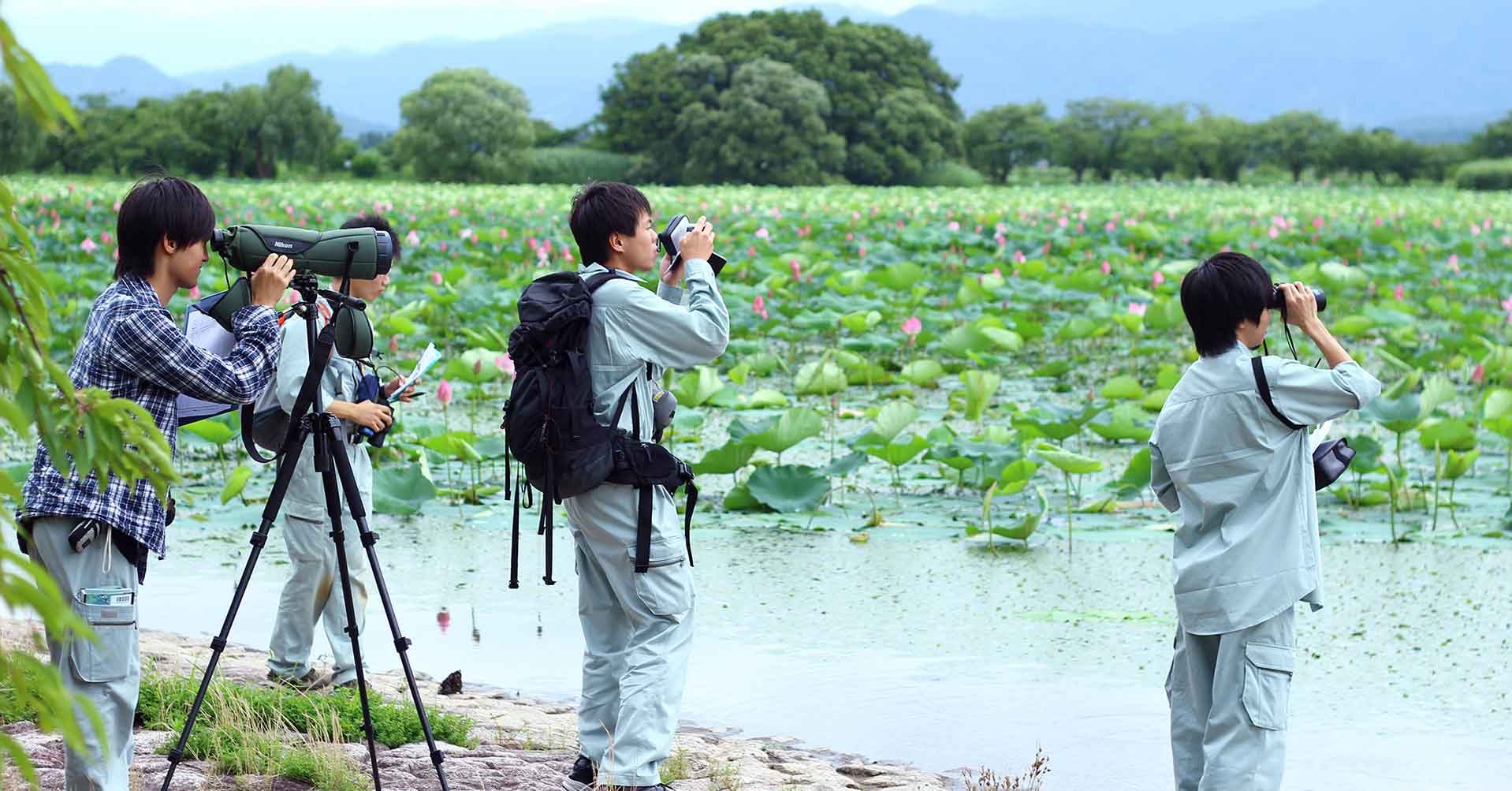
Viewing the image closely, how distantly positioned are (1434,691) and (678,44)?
46234 mm

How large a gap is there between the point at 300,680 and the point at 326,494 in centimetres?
114

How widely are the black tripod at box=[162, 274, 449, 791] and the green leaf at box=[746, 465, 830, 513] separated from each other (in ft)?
11.0

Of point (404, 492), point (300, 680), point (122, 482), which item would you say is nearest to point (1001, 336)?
point (404, 492)

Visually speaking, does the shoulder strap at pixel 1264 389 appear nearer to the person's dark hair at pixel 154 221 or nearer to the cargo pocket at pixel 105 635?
the person's dark hair at pixel 154 221

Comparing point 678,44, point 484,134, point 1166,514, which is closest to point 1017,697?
point 1166,514

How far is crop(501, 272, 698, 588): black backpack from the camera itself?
2799mm

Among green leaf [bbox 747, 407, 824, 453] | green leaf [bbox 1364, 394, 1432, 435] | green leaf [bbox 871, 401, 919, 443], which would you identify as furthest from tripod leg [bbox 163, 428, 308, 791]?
green leaf [bbox 1364, 394, 1432, 435]

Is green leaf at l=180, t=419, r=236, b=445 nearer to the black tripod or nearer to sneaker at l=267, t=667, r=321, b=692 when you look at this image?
sneaker at l=267, t=667, r=321, b=692

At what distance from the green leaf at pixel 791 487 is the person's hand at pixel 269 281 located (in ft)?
11.7

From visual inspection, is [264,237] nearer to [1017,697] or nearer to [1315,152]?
[1017,697]

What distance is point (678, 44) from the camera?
48.4 metres

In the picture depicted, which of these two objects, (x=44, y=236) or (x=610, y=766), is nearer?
(x=610, y=766)

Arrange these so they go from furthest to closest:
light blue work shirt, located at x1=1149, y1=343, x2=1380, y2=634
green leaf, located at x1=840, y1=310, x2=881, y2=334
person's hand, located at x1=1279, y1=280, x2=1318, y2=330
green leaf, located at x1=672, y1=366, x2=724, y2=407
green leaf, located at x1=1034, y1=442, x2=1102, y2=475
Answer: green leaf, located at x1=840, y1=310, x2=881, y2=334, green leaf, located at x1=672, y1=366, x2=724, y2=407, green leaf, located at x1=1034, y1=442, x2=1102, y2=475, person's hand, located at x1=1279, y1=280, x2=1318, y2=330, light blue work shirt, located at x1=1149, y1=343, x2=1380, y2=634

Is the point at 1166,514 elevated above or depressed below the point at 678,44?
below
